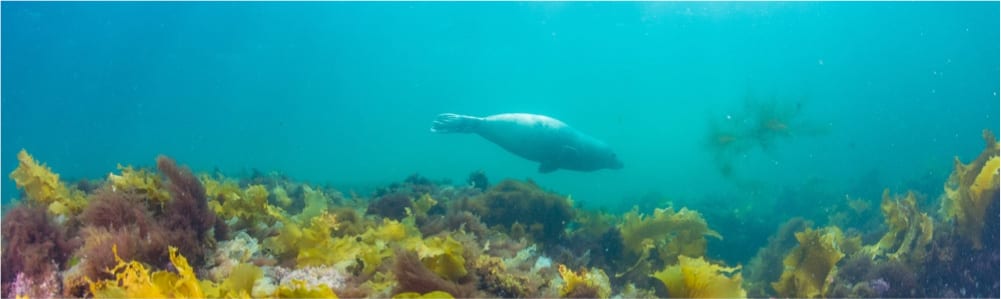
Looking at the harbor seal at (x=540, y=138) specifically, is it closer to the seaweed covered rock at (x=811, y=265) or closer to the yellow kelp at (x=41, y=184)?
the seaweed covered rock at (x=811, y=265)

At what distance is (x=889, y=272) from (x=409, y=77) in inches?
3833

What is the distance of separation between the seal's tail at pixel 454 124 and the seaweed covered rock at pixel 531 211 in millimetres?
6004

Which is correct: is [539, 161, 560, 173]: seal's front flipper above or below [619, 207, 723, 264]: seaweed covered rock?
above

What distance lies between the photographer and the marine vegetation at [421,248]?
2.43 metres

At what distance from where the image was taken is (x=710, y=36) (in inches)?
2808

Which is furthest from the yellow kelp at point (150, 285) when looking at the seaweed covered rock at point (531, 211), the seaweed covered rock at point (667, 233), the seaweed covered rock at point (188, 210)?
the seaweed covered rock at point (667, 233)

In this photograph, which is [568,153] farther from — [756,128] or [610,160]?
[756,128]

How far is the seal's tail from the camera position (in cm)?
1117

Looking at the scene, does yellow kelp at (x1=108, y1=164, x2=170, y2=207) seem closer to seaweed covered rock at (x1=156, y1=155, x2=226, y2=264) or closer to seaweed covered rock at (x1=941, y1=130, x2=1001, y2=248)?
seaweed covered rock at (x1=156, y1=155, x2=226, y2=264)

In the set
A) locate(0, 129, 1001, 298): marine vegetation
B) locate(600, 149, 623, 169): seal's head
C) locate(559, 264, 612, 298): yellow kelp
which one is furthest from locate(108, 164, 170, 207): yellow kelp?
locate(600, 149, 623, 169): seal's head

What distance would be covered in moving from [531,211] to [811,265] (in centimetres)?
238

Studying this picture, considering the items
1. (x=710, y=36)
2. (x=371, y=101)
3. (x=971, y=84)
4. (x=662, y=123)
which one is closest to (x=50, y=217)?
(x=710, y=36)

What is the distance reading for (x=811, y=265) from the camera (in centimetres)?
379

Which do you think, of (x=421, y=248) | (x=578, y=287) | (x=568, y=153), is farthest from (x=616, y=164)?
(x=421, y=248)
